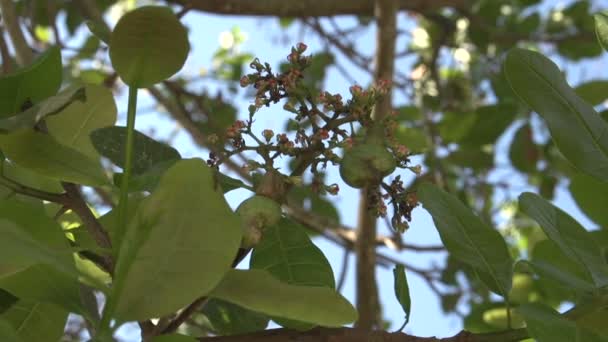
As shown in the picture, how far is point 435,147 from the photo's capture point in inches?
104

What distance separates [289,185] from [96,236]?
0.68 ft

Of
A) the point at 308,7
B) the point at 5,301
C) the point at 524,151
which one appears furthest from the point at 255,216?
the point at 524,151

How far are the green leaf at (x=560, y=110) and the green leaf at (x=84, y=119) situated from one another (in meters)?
0.51

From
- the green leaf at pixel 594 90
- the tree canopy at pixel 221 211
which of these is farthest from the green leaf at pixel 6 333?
the green leaf at pixel 594 90

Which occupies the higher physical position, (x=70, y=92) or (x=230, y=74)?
(x=230, y=74)

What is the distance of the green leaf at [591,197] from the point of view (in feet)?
3.83

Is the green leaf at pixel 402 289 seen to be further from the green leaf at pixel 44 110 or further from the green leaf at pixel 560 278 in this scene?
the green leaf at pixel 44 110

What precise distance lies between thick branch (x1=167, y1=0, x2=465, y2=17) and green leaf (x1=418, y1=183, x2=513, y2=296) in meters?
1.53

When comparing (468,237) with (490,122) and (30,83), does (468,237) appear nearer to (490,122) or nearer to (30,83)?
(30,83)

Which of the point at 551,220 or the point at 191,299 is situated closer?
the point at 191,299

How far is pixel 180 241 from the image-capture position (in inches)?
26.3

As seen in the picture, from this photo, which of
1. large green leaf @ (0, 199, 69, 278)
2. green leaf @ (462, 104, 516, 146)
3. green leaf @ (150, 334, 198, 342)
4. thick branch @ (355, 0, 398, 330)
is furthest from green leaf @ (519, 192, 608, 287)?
green leaf @ (462, 104, 516, 146)

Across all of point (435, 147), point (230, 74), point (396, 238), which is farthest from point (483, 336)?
point (230, 74)

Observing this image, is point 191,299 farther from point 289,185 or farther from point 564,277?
point 564,277
